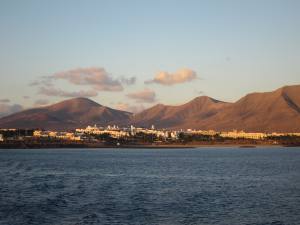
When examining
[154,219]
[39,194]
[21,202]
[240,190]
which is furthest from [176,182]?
[154,219]

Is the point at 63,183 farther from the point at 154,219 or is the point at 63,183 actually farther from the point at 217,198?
the point at 154,219

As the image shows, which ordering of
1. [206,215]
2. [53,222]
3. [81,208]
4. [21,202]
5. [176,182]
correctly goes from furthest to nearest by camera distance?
[176,182] < [21,202] < [81,208] < [206,215] < [53,222]

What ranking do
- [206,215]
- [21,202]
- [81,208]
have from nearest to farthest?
[206,215], [81,208], [21,202]

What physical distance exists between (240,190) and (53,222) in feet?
78.9

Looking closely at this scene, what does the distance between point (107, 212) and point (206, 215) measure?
6686 millimetres

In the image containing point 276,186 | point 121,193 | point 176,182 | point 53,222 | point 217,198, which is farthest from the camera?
point 176,182

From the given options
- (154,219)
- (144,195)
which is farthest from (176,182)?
(154,219)

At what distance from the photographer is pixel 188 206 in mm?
41250

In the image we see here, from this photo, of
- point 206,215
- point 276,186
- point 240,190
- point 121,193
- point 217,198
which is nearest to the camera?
point 206,215

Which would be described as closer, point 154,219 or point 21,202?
point 154,219

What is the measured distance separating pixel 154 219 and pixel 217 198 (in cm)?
1206

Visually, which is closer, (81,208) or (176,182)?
(81,208)

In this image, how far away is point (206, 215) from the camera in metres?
37.2

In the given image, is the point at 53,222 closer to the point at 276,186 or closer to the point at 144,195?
the point at 144,195
